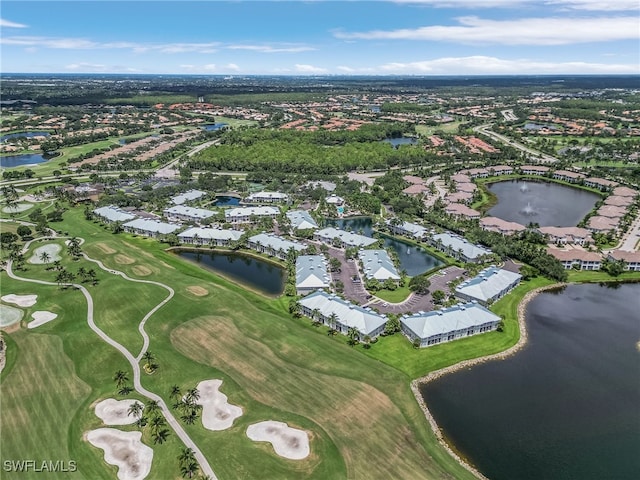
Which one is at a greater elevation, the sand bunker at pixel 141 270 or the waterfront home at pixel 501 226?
the waterfront home at pixel 501 226

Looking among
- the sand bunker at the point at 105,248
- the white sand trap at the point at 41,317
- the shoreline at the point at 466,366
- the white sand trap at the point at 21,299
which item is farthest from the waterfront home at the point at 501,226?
the white sand trap at the point at 21,299

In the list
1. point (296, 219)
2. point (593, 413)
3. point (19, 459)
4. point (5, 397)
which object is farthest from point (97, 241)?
point (593, 413)

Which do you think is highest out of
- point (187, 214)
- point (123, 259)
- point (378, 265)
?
point (378, 265)

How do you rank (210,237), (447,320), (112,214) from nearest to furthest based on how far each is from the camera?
1. (447,320)
2. (210,237)
3. (112,214)

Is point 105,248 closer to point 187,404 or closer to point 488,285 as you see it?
point 187,404

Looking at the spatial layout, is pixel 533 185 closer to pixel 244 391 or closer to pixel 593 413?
pixel 593 413

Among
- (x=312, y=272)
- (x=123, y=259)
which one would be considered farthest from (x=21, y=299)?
(x=312, y=272)

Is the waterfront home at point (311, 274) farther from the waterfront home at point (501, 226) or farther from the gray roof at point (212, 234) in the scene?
the waterfront home at point (501, 226)
